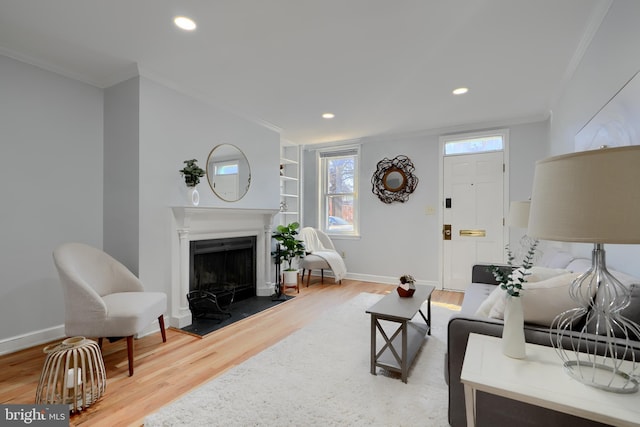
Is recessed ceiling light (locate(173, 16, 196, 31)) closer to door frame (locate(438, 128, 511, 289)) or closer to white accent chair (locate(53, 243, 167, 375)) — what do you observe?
white accent chair (locate(53, 243, 167, 375))

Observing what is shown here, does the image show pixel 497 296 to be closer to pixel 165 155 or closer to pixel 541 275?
pixel 541 275

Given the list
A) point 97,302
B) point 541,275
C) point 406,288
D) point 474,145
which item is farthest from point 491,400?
point 474,145

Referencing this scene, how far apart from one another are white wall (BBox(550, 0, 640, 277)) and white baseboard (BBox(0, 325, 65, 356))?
13.9 ft

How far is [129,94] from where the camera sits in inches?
110

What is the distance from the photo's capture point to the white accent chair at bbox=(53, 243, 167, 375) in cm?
207

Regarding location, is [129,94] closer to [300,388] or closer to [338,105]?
[338,105]

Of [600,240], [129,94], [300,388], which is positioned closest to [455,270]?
[300,388]

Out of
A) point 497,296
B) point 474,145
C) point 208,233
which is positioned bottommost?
point 497,296

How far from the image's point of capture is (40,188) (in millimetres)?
2613

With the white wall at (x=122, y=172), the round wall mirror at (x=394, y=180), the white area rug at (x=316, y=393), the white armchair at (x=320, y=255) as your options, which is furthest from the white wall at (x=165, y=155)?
the round wall mirror at (x=394, y=180)

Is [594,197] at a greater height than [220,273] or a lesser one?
greater

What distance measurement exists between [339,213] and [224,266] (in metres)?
2.43

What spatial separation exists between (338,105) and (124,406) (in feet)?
11.0

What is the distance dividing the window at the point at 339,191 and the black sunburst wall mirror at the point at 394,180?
0.43 metres
